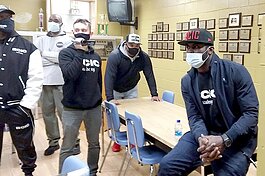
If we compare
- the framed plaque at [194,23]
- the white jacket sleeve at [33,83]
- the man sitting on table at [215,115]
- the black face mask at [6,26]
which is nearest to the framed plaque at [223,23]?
the framed plaque at [194,23]

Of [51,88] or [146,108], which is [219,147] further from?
[51,88]

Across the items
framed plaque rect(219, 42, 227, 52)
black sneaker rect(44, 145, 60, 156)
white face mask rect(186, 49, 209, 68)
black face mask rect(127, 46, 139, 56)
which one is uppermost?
framed plaque rect(219, 42, 227, 52)

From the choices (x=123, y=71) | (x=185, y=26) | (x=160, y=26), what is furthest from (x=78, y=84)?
(x=160, y=26)

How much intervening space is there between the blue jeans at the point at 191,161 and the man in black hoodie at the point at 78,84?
2.78ft

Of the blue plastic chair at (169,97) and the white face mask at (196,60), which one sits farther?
the blue plastic chair at (169,97)

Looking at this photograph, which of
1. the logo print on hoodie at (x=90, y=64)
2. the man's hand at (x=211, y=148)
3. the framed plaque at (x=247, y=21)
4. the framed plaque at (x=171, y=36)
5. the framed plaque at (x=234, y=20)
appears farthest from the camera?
the framed plaque at (x=171, y=36)

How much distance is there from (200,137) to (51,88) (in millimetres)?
2212

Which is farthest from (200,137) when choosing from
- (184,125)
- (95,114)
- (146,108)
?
(146,108)

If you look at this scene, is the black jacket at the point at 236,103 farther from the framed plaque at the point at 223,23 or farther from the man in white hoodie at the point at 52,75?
the man in white hoodie at the point at 52,75

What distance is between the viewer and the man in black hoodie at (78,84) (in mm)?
2480

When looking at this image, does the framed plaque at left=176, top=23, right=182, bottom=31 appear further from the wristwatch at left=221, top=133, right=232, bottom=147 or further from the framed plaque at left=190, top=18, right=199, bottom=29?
the wristwatch at left=221, top=133, right=232, bottom=147

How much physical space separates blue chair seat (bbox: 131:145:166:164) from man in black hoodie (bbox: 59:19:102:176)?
509 millimetres

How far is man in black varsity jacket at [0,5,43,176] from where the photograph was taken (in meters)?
2.37

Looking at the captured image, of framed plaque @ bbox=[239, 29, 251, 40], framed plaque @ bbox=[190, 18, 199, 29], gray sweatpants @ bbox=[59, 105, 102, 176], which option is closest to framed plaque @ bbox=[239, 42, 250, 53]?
framed plaque @ bbox=[239, 29, 251, 40]
